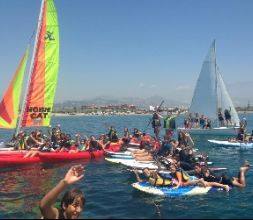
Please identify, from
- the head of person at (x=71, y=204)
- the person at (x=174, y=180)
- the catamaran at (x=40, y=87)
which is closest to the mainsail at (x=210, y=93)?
the catamaran at (x=40, y=87)

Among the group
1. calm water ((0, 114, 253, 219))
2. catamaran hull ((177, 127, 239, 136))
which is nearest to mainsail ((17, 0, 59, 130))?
calm water ((0, 114, 253, 219))

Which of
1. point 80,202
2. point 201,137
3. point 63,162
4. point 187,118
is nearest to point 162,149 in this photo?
point 63,162

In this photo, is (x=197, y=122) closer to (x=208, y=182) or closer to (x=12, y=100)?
(x=12, y=100)

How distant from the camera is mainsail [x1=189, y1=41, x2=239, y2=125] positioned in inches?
1873

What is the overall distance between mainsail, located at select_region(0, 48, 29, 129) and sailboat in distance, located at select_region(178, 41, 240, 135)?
26246mm

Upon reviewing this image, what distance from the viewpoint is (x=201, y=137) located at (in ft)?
148

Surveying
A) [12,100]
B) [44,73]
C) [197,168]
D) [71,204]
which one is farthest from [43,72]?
[71,204]

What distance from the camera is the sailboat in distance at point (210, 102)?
4634 cm

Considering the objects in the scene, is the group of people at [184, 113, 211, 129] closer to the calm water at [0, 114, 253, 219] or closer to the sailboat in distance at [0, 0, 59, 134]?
the calm water at [0, 114, 253, 219]

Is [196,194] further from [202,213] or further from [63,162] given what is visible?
[63,162]

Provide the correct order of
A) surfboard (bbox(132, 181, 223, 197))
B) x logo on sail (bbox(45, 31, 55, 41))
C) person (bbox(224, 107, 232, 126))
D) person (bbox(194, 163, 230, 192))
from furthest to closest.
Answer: person (bbox(224, 107, 232, 126)) < x logo on sail (bbox(45, 31, 55, 41)) < person (bbox(194, 163, 230, 192)) < surfboard (bbox(132, 181, 223, 197))

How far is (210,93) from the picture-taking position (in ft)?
159

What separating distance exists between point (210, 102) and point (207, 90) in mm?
1719

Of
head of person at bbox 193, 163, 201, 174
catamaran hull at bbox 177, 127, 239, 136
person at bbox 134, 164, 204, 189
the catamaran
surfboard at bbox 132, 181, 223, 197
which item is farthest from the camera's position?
catamaran hull at bbox 177, 127, 239, 136
